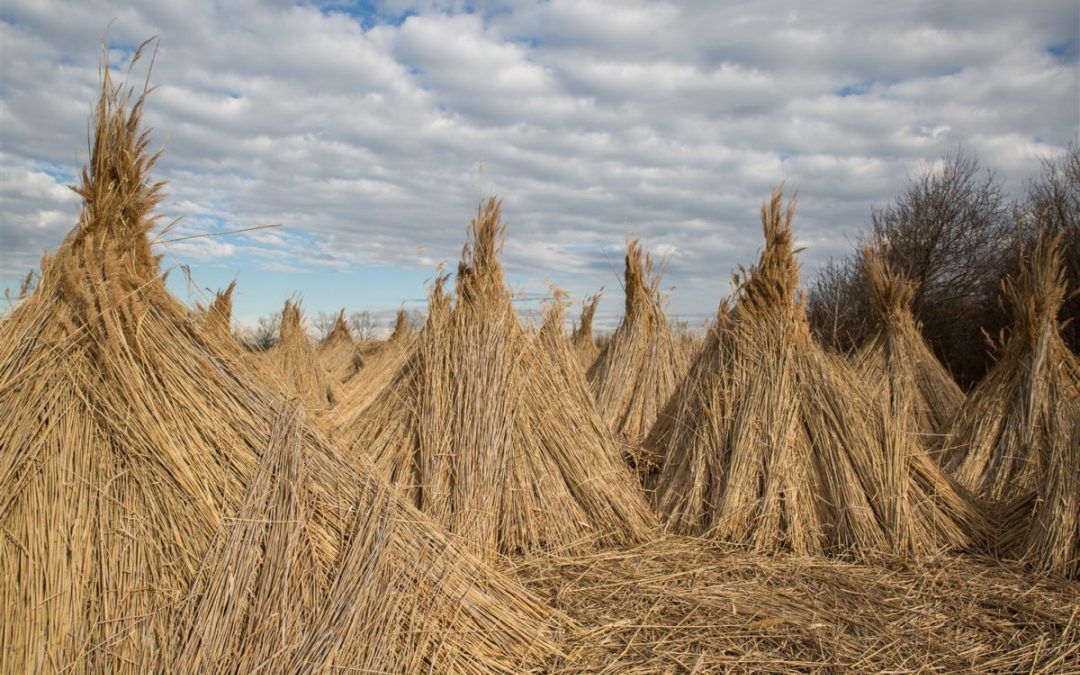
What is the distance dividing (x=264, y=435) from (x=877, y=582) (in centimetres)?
324

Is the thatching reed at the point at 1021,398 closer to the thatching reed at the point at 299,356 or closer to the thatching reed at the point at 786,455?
the thatching reed at the point at 786,455

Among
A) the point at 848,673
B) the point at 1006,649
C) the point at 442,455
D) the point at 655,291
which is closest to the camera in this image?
the point at 848,673

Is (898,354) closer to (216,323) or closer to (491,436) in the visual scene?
(491,436)

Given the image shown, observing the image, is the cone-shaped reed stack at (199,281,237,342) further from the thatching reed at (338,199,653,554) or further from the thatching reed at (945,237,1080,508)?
the thatching reed at (945,237,1080,508)

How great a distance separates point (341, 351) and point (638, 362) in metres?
8.26

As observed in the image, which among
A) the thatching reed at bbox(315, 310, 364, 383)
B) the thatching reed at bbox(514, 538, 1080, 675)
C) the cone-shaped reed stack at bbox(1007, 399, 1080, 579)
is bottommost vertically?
the thatching reed at bbox(514, 538, 1080, 675)

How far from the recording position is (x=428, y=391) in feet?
14.4

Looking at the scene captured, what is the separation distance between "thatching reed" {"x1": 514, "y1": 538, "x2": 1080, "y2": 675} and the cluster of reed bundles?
2 cm

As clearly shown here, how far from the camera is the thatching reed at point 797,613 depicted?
3070 millimetres

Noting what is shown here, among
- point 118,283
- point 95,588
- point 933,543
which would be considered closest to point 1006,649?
point 933,543

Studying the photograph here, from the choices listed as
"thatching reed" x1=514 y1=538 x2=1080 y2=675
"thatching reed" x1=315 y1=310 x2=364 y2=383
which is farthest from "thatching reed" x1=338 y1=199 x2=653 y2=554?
"thatching reed" x1=315 y1=310 x2=364 y2=383

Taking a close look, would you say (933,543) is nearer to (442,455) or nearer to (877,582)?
(877,582)

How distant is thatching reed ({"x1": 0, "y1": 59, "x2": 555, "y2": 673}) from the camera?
7.95 feet

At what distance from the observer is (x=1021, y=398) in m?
5.95
